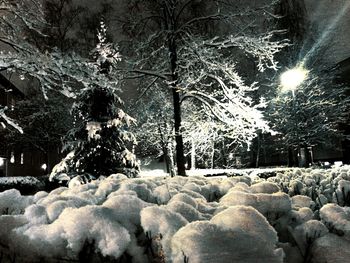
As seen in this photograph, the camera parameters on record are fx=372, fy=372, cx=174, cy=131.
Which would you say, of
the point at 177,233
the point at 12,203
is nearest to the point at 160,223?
the point at 177,233

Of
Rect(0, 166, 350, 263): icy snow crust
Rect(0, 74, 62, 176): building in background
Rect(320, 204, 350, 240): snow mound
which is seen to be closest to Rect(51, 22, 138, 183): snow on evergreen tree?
Rect(0, 166, 350, 263): icy snow crust

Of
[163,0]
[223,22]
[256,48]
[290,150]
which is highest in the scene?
[163,0]

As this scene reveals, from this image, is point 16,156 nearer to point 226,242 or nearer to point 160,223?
point 160,223

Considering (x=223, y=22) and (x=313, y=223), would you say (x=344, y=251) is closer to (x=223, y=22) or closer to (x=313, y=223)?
(x=313, y=223)

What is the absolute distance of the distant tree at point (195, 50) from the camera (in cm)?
1678

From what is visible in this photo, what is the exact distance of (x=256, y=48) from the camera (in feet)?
54.2

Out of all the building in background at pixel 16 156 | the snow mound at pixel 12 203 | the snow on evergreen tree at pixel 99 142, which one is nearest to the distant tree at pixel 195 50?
the snow on evergreen tree at pixel 99 142

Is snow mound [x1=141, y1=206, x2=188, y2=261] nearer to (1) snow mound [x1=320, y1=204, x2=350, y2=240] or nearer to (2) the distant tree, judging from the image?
(1) snow mound [x1=320, y1=204, x2=350, y2=240]

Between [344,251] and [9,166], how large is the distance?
157ft

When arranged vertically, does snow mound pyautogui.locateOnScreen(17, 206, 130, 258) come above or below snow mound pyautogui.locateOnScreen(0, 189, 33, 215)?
below

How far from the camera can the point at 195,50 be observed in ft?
54.5

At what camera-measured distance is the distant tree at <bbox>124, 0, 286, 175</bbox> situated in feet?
55.1

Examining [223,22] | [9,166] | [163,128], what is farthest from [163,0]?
[9,166]

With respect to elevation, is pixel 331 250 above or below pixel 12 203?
below
